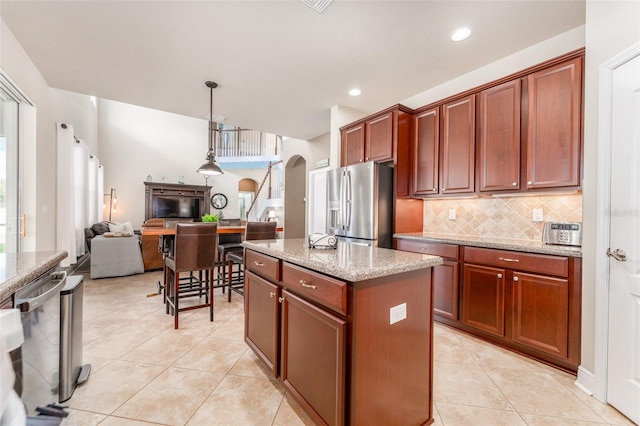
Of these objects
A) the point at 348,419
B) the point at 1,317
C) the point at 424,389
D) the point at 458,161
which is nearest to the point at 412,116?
the point at 458,161

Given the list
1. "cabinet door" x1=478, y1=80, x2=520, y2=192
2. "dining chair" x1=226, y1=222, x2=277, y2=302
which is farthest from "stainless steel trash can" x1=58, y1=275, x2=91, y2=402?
"cabinet door" x1=478, y1=80, x2=520, y2=192

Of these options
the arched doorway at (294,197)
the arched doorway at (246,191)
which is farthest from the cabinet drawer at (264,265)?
the arched doorway at (246,191)

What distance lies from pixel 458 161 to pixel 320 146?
3.36 metres

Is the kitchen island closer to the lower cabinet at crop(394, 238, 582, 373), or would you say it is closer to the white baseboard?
the lower cabinet at crop(394, 238, 582, 373)

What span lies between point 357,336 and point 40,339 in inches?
58.6

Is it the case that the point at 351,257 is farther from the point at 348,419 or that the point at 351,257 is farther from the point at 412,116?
the point at 412,116

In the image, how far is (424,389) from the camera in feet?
4.68

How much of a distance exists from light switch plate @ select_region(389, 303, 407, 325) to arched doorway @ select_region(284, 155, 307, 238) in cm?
562

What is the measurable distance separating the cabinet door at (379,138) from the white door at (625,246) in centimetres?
190

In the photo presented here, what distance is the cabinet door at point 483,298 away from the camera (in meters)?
2.28

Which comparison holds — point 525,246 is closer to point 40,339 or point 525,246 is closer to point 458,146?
point 458,146

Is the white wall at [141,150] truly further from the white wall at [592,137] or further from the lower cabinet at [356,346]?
the white wall at [592,137]

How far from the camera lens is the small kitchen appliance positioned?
208cm

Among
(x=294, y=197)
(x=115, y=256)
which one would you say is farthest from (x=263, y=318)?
(x=294, y=197)
